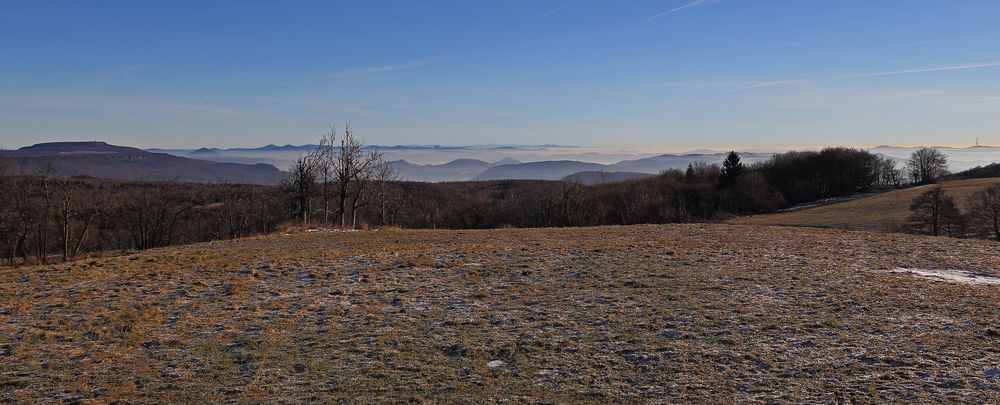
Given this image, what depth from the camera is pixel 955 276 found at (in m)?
17.4

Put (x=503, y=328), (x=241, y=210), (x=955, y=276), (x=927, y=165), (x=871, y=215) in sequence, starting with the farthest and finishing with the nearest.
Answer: (x=927, y=165) → (x=241, y=210) → (x=871, y=215) → (x=955, y=276) → (x=503, y=328)

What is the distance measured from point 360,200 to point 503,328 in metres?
46.2

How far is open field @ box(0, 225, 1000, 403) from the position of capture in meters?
8.66

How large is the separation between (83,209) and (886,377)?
81262 mm

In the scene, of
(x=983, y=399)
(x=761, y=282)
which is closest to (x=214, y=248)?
(x=761, y=282)

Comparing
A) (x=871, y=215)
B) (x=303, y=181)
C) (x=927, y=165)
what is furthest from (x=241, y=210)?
(x=927, y=165)

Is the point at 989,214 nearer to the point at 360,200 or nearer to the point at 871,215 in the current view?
the point at 871,215

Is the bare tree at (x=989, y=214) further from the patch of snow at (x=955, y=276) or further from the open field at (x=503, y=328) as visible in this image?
the patch of snow at (x=955, y=276)

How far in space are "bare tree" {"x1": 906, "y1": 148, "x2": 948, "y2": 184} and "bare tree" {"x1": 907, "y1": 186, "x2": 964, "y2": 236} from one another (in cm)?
8690

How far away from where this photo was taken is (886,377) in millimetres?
8844

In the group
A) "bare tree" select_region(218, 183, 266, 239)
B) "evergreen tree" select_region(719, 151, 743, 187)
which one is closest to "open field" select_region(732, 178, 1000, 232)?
"evergreen tree" select_region(719, 151, 743, 187)

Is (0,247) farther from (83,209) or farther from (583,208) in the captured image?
(583,208)

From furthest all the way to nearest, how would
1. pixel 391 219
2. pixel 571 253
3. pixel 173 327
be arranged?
1. pixel 391 219
2. pixel 571 253
3. pixel 173 327

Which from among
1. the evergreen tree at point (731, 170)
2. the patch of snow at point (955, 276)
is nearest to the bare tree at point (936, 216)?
the patch of snow at point (955, 276)
